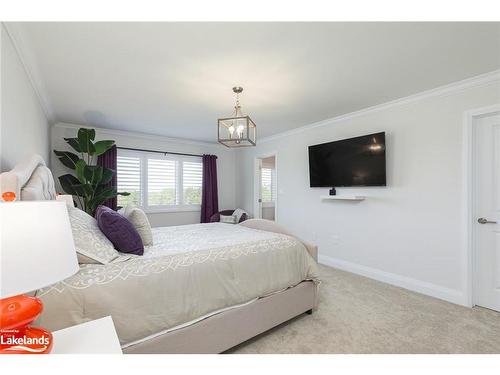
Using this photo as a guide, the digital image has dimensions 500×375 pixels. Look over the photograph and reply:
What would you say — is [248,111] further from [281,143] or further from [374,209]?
[374,209]

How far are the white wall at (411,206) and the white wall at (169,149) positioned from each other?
2454 mm

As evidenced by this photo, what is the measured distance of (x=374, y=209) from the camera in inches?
136

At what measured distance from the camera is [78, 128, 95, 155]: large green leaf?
3.65 meters

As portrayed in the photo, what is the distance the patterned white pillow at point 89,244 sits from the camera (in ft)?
4.92

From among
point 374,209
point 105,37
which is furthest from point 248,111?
point 374,209

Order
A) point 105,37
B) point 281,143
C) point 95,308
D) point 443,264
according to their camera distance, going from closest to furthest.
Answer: point 95,308
point 105,37
point 443,264
point 281,143

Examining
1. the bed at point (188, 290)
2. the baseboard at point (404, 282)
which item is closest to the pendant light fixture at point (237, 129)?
the bed at point (188, 290)

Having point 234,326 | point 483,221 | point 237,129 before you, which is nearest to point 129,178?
point 237,129

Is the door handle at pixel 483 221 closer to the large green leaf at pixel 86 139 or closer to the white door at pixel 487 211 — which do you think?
the white door at pixel 487 211

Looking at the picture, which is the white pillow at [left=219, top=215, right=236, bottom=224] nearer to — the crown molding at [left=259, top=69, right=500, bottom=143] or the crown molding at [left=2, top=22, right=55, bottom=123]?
the crown molding at [left=259, top=69, right=500, bottom=143]

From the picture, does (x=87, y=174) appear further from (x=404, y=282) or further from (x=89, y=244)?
(x=404, y=282)

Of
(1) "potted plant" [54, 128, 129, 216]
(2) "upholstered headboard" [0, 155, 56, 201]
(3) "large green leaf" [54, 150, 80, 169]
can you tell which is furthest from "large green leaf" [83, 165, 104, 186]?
(2) "upholstered headboard" [0, 155, 56, 201]

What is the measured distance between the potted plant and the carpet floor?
3133 mm
